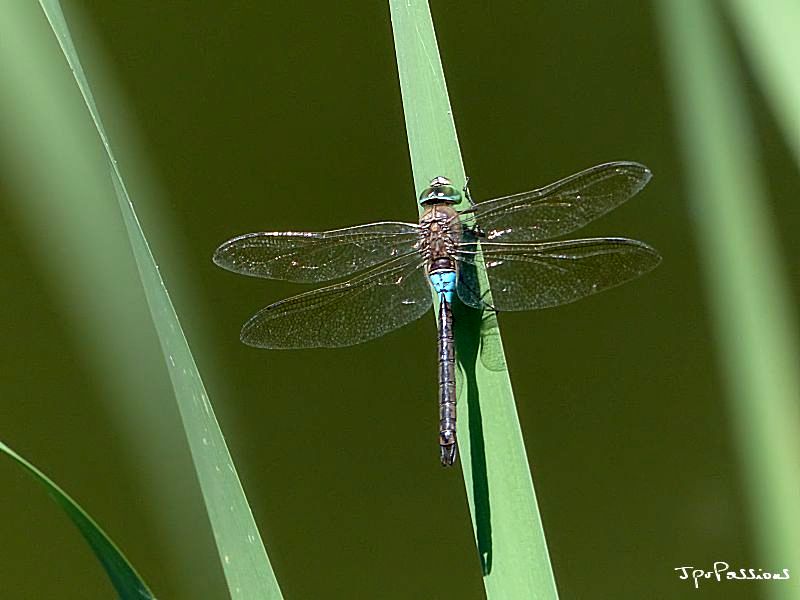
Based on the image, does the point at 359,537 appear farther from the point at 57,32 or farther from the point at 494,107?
the point at 57,32

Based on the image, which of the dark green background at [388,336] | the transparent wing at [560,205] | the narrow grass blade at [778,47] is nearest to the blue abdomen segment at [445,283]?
the transparent wing at [560,205]

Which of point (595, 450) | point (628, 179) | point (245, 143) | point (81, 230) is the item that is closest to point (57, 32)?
point (81, 230)

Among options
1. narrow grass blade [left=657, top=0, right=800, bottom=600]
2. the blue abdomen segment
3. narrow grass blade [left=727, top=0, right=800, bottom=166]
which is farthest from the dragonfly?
narrow grass blade [left=727, top=0, right=800, bottom=166]

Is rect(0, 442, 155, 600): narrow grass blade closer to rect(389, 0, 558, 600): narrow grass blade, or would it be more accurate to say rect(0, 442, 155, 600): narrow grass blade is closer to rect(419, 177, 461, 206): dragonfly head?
rect(389, 0, 558, 600): narrow grass blade

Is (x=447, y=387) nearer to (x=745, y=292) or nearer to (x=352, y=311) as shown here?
(x=352, y=311)

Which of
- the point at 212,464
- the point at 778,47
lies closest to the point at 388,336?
the point at 778,47
